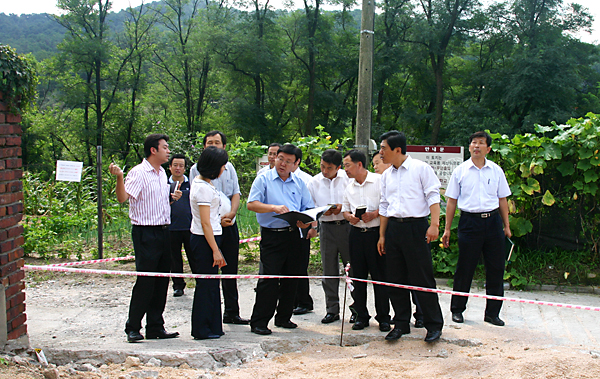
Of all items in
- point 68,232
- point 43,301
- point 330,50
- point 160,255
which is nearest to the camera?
point 160,255

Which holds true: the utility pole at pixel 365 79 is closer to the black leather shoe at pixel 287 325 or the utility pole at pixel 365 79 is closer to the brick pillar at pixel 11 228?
the black leather shoe at pixel 287 325

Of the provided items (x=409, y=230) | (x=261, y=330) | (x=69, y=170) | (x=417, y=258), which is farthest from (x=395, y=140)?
(x=69, y=170)

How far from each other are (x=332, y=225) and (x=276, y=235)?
2.89ft

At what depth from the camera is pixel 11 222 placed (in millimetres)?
3756

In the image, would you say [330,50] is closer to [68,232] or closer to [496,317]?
[68,232]

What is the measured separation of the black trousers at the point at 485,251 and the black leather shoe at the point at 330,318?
1254 mm

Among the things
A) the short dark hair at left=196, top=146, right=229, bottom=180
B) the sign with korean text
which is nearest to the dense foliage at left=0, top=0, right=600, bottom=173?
the sign with korean text

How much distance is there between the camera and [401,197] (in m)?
4.43

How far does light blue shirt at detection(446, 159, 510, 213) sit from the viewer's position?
512 centimetres

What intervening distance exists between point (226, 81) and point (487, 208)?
29.9 meters

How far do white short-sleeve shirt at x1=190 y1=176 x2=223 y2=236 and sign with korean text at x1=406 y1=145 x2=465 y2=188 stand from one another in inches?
144

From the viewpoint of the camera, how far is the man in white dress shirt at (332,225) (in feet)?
17.3

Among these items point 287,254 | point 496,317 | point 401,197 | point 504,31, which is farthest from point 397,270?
point 504,31

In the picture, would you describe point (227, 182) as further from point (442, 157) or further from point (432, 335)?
point (442, 157)
